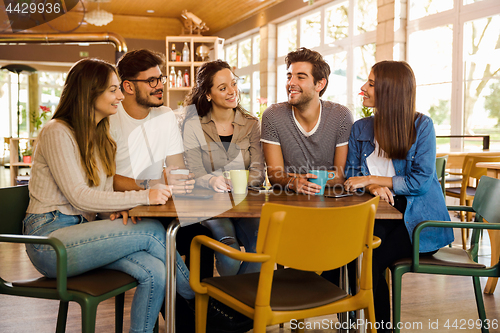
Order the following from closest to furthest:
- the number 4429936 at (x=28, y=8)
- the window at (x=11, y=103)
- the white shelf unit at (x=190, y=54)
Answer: the number 4429936 at (x=28, y=8)
the white shelf unit at (x=190, y=54)
the window at (x=11, y=103)

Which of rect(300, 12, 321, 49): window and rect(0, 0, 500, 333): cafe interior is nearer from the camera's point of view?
rect(0, 0, 500, 333): cafe interior

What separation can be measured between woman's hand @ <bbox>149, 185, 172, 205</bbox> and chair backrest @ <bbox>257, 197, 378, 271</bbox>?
436 mm

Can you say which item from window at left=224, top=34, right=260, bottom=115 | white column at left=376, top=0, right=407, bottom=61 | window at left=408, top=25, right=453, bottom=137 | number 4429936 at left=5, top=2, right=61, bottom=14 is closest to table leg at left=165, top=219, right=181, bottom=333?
window at left=408, top=25, right=453, bottom=137

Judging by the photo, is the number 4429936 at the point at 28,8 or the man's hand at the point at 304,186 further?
the number 4429936 at the point at 28,8

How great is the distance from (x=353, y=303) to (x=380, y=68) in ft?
3.41

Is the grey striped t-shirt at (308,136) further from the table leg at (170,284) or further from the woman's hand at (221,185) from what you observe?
the table leg at (170,284)

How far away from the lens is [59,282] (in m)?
1.28

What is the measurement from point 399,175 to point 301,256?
90cm

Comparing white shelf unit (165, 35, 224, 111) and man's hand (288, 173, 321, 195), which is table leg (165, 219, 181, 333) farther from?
white shelf unit (165, 35, 224, 111)

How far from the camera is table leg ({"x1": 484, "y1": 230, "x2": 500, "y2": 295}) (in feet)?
7.41

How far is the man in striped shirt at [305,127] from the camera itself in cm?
213

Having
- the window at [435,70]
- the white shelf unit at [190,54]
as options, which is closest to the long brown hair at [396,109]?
the window at [435,70]

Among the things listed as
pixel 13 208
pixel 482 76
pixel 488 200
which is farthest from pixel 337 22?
pixel 13 208

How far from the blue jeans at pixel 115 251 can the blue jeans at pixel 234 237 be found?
391 mm
